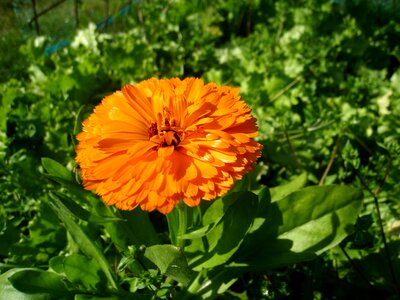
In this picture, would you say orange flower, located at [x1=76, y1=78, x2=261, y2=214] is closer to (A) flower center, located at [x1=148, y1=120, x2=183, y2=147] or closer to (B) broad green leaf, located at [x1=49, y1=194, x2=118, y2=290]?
(A) flower center, located at [x1=148, y1=120, x2=183, y2=147]

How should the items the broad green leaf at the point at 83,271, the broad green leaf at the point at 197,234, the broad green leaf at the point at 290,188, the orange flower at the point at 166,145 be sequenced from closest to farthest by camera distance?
the orange flower at the point at 166,145 → the broad green leaf at the point at 197,234 → the broad green leaf at the point at 83,271 → the broad green leaf at the point at 290,188

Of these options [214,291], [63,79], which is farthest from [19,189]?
[214,291]

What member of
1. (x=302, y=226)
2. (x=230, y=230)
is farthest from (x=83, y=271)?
(x=302, y=226)

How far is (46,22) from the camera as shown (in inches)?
119

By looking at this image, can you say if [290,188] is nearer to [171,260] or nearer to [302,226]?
[302,226]

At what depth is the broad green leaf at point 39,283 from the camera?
957 mm

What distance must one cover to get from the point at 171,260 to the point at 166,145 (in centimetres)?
25

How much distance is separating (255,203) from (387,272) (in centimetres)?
57

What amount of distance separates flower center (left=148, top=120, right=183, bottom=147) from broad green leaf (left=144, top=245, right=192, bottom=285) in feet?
0.72

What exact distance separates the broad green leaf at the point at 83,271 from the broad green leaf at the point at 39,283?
0.05 metres

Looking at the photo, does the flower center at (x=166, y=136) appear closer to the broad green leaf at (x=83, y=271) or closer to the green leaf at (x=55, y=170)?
the green leaf at (x=55, y=170)

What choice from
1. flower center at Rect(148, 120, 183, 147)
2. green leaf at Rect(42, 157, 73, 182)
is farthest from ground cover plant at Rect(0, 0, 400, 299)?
flower center at Rect(148, 120, 183, 147)

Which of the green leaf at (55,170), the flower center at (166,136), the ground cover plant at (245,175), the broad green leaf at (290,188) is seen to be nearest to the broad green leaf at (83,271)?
the ground cover plant at (245,175)

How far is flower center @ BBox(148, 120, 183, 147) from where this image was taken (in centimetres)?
90
